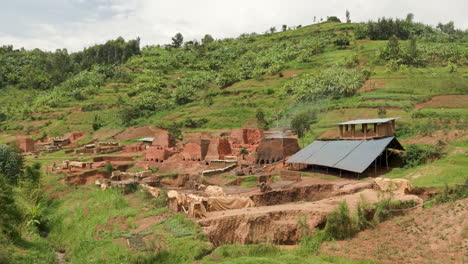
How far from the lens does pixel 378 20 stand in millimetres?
81500

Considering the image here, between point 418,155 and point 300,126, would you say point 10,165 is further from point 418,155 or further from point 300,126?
point 418,155

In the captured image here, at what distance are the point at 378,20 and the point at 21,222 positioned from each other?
260 ft

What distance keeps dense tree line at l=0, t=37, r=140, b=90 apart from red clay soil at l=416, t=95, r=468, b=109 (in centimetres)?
7351

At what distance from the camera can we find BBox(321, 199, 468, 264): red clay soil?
1315cm

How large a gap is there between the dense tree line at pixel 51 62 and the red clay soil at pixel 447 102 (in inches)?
2894

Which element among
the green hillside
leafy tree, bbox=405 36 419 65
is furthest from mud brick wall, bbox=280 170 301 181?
leafy tree, bbox=405 36 419 65

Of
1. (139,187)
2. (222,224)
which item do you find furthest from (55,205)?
(222,224)

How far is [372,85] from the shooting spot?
152 feet

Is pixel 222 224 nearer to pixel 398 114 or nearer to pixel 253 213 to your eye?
pixel 253 213

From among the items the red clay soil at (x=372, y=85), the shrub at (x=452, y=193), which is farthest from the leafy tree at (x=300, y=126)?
the shrub at (x=452, y=193)

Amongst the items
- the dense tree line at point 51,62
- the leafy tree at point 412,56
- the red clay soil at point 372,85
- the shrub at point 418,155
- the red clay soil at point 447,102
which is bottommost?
the shrub at point 418,155

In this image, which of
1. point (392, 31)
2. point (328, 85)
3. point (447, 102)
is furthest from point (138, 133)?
point (392, 31)

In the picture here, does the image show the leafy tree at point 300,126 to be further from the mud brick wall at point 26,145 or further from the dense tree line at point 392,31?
the dense tree line at point 392,31

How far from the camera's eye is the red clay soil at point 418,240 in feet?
43.1
